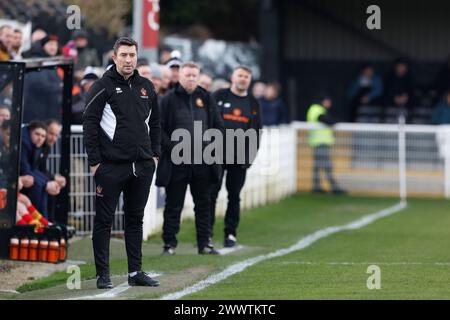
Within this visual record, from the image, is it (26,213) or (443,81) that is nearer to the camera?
(26,213)

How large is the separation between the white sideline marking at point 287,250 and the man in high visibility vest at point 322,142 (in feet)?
5.86

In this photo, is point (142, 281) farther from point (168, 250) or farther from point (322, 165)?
point (322, 165)

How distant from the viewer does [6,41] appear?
17266 millimetres

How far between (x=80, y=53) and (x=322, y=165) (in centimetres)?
682

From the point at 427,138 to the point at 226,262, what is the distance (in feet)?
39.0

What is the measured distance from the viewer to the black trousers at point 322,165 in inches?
1015

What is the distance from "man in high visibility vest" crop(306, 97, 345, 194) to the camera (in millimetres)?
25750

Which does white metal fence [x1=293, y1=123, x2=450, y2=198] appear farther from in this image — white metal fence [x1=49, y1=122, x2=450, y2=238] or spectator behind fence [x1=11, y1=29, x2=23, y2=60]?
spectator behind fence [x1=11, y1=29, x2=23, y2=60]

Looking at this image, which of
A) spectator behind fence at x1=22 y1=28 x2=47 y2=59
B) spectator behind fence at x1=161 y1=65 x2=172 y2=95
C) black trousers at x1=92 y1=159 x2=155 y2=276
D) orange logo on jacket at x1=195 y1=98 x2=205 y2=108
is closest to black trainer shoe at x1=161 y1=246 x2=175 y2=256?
orange logo on jacket at x1=195 y1=98 x2=205 y2=108

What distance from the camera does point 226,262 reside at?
14.5 m

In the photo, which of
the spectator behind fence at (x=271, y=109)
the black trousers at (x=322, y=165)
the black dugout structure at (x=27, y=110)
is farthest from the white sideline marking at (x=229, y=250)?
the black trousers at (x=322, y=165)

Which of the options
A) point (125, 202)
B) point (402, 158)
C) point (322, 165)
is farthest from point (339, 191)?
point (125, 202)


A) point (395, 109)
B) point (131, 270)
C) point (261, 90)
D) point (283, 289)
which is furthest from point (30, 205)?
point (395, 109)

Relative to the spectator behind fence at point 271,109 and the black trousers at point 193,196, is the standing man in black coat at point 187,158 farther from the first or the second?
the spectator behind fence at point 271,109
